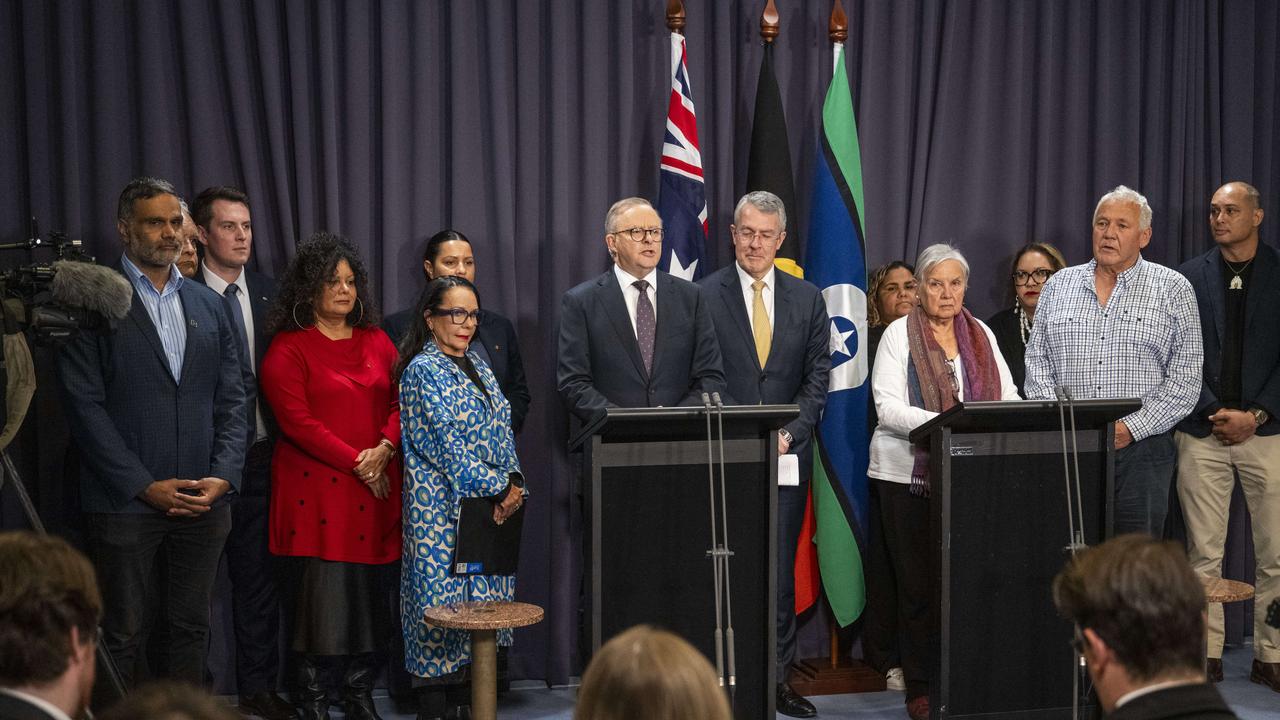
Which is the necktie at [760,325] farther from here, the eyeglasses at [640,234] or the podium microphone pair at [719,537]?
the podium microphone pair at [719,537]

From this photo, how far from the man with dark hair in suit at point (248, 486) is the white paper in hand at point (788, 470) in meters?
1.89

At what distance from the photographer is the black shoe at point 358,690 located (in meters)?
4.55

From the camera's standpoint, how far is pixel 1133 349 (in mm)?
4797

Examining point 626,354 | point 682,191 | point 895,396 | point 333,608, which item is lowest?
point 333,608

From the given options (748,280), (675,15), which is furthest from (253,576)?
(675,15)

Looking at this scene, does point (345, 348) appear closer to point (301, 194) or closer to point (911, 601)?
point (301, 194)

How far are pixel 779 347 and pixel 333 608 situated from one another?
1906 millimetres

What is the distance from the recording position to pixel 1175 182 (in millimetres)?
6090

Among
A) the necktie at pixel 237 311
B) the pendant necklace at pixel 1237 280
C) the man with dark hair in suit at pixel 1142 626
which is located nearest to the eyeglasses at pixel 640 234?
the necktie at pixel 237 311

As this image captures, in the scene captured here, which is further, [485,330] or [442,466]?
[485,330]

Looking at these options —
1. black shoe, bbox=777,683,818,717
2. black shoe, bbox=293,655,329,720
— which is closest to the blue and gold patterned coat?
black shoe, bbox=293,655,329,720

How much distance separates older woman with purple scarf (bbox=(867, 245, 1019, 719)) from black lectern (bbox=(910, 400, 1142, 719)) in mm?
426

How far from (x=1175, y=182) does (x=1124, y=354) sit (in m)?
1.71

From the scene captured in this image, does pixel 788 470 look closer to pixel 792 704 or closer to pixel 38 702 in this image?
A: pixel 792 704
